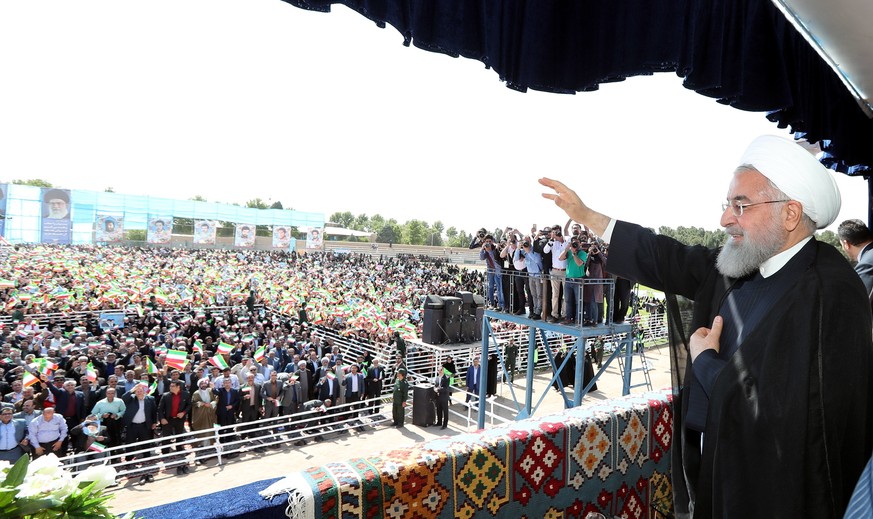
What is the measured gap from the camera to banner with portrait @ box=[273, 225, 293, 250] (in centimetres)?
4544

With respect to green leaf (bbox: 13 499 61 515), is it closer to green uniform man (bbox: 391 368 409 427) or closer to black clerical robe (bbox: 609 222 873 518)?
black clerical robe (bbox: 609 222 873 518)

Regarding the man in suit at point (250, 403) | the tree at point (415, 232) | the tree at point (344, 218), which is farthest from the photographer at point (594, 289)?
the tree at point (344, 218)

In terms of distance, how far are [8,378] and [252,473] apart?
4688mm

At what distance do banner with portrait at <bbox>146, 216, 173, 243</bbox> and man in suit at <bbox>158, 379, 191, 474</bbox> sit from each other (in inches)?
1432

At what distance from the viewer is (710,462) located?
4.75 feet

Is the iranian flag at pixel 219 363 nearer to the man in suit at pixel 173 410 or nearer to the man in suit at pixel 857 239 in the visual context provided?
the man in suit at pixel 173 410

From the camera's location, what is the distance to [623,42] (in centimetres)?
263

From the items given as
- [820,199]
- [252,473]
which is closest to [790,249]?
[820,199]

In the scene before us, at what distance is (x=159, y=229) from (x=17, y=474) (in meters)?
44.1

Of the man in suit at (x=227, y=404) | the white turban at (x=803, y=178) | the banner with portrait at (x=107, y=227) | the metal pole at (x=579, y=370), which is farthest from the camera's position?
the banner with portrait at (x=107, y=227)

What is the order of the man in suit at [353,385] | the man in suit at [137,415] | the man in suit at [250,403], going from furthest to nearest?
the man in suit at [353,385] → the man in suit at [250,403] → the man in suit at [137,415]

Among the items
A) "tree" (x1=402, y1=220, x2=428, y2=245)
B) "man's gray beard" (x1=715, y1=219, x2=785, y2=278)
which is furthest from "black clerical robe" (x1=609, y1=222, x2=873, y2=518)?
"tree" (x1=402, y1=220, x2=428, y2=245)

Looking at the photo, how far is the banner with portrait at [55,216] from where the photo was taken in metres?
34.7

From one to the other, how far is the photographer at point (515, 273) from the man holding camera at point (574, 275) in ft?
3.07
